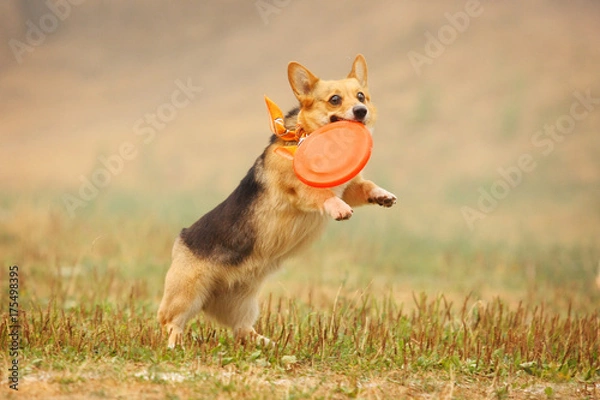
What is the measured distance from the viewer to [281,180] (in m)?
6.75

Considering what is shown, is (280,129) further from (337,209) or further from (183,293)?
(183,293)

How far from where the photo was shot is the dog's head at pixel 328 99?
6.58 meters

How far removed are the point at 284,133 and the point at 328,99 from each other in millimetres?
519

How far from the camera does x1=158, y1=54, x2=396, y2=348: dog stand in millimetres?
6707

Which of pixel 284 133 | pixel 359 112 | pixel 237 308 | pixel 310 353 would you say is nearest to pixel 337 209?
pixel 359 112

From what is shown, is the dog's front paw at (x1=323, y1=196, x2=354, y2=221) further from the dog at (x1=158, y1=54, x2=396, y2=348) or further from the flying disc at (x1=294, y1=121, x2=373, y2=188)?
the dog at (x1=158, y1=54, x2=396, y2=348)

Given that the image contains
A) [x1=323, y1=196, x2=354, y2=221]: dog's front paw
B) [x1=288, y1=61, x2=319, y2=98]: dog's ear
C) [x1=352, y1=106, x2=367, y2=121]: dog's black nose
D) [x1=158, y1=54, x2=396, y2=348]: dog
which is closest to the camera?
[x1=323, y1=196, x2=354, y2=221]: dog's front paw

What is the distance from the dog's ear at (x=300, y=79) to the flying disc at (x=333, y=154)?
0.58 meters

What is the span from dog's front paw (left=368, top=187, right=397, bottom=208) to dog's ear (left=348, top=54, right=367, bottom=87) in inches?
46.4

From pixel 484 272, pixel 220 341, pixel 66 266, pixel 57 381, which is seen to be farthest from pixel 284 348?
pixel 484 272

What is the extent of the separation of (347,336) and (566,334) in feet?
7.77

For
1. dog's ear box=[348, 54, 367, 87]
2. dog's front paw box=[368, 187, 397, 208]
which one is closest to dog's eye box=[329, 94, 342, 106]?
dog's ear box=[348, 54, 367, 87]

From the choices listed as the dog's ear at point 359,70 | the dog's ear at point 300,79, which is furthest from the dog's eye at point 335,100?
the dog's ear at point 359,70

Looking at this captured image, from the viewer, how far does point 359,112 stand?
255 inches
